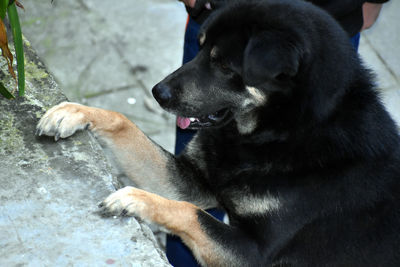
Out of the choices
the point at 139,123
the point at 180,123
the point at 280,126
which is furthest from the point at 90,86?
the point at 280,126

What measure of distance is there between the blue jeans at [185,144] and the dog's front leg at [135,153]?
0.36 m

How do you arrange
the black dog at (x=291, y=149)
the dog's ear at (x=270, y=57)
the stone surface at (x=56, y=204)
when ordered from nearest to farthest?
the stone surface at (x=56, y=204) < the dog's ear at (x=270, y=57) < the black dog at (x=291, y=149)

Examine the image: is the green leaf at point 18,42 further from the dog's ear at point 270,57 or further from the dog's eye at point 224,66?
the dog's ear at point 270,57

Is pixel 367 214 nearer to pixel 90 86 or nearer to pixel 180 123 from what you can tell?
pixel 180 123

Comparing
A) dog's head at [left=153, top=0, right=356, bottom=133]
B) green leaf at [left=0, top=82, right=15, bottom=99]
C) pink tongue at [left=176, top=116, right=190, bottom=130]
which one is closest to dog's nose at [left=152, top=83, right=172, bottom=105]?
dog's head at [left=153, top=0, right=356, bottom=133]

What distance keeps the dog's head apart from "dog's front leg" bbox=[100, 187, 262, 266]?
40 cm

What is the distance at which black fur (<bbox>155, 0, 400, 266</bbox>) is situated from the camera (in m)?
2.40

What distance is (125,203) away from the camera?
7.64ft

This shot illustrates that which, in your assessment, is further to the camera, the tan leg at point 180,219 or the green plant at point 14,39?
the green plant at point 14,39

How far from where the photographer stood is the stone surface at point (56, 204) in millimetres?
2127

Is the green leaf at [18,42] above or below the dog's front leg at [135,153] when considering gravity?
above

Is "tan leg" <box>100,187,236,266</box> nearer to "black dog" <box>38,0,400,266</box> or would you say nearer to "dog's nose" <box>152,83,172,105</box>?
"black dog" <box>38,0,400,266</box>

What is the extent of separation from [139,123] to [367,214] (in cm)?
265

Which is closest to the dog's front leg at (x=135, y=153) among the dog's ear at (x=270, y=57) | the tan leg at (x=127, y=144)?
the tan leg at (x=127, y=144)
